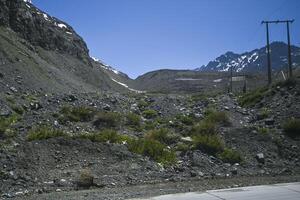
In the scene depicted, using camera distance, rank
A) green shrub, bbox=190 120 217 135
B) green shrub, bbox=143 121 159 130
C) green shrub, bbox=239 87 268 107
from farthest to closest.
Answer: green shrub, bbox=239 87 268 107
green shrub, bbox=143 121 159 130
green shrub, bbox=190 120 217 135

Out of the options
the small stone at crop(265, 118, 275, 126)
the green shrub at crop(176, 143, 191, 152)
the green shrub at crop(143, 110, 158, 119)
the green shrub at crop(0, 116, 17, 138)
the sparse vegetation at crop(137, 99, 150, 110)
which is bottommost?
the green shrub at crop(176, 143, 191, 152)

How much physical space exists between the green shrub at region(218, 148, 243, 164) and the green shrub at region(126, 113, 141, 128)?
7556mm

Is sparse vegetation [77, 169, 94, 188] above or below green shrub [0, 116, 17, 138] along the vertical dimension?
below

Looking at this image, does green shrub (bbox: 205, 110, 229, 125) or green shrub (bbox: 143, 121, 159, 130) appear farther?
green shrub (bbox: 205, 110, 229, 125)

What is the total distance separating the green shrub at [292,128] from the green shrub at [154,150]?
7186mm

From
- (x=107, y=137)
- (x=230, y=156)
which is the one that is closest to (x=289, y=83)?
(x=230, y=156)

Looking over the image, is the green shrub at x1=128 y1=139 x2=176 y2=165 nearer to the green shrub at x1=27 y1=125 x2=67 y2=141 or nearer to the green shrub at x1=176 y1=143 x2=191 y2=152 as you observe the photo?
the green shrub at x1=176 y1=143 x2=191 y2=152

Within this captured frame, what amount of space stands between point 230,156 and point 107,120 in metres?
8.70

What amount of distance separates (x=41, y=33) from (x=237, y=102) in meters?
50.4

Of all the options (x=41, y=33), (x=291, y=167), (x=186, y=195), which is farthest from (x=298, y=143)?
(x=41, y=33)

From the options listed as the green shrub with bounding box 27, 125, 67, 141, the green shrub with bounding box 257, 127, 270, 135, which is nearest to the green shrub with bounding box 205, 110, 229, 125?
the green shrub with bounding box 257, 127, 270, 135

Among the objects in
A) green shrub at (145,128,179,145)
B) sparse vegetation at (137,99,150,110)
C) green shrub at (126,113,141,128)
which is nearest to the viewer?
green shrub at (145,128,179,145)

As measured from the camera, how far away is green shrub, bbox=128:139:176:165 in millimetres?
19858

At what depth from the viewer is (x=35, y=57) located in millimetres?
62812
